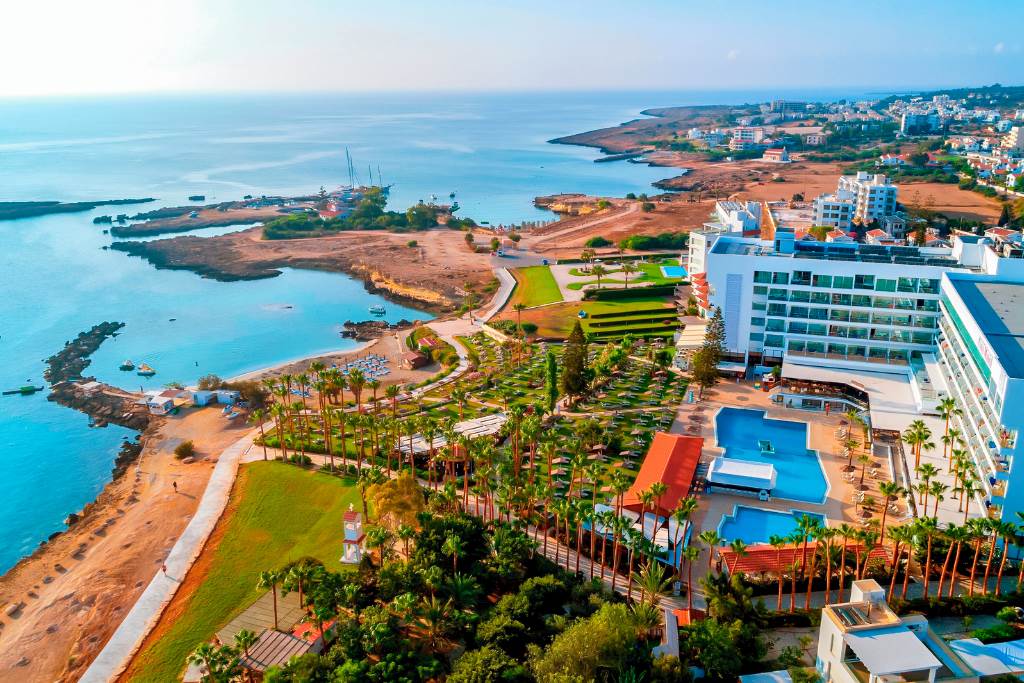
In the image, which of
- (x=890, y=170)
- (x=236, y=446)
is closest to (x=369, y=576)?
(x=236, y=446)

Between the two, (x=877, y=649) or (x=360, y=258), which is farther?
(x=360, y=258)

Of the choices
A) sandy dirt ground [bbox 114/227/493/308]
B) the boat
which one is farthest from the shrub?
sandy dirt ground [bbox 114/227/493/308]

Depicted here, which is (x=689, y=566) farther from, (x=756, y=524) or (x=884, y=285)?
(x=884, y=285)

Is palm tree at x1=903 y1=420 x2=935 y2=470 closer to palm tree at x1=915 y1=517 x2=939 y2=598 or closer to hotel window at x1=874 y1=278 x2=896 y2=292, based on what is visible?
palm tree at x1=915 y1=517 x2=939 y2=598

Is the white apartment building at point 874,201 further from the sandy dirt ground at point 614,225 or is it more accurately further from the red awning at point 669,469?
the red awning at point 669,469

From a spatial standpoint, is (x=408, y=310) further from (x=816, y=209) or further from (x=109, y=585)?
(x=816, y=209)

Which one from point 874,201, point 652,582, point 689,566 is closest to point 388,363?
point 689,566
